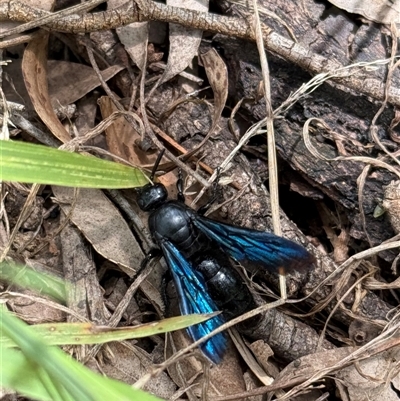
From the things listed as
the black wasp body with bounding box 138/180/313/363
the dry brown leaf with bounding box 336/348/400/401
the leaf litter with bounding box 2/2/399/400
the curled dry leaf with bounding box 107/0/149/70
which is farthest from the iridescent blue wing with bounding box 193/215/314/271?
the curled dry leaf with bounding box 107/0/149/70

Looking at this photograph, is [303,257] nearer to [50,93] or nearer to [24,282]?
[24,282]

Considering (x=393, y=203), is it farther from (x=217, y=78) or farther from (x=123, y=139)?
(x=123, y=139)

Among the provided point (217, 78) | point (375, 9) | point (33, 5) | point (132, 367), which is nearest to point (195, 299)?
point (132, 367)

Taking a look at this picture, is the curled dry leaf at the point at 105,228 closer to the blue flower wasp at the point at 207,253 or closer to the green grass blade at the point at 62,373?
the blue flower wasp at the point at 207,253

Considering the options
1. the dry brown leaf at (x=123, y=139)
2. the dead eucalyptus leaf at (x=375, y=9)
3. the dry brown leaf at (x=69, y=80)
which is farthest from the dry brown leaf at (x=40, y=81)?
the dead eucalyptus leaf at (x=375, y=9)

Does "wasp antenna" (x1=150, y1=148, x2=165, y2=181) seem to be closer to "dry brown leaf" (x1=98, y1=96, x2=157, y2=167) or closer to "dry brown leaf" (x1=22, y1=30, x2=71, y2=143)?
"dry brown leaf" (x1=98, y1=96, x2=157, y2=167)
